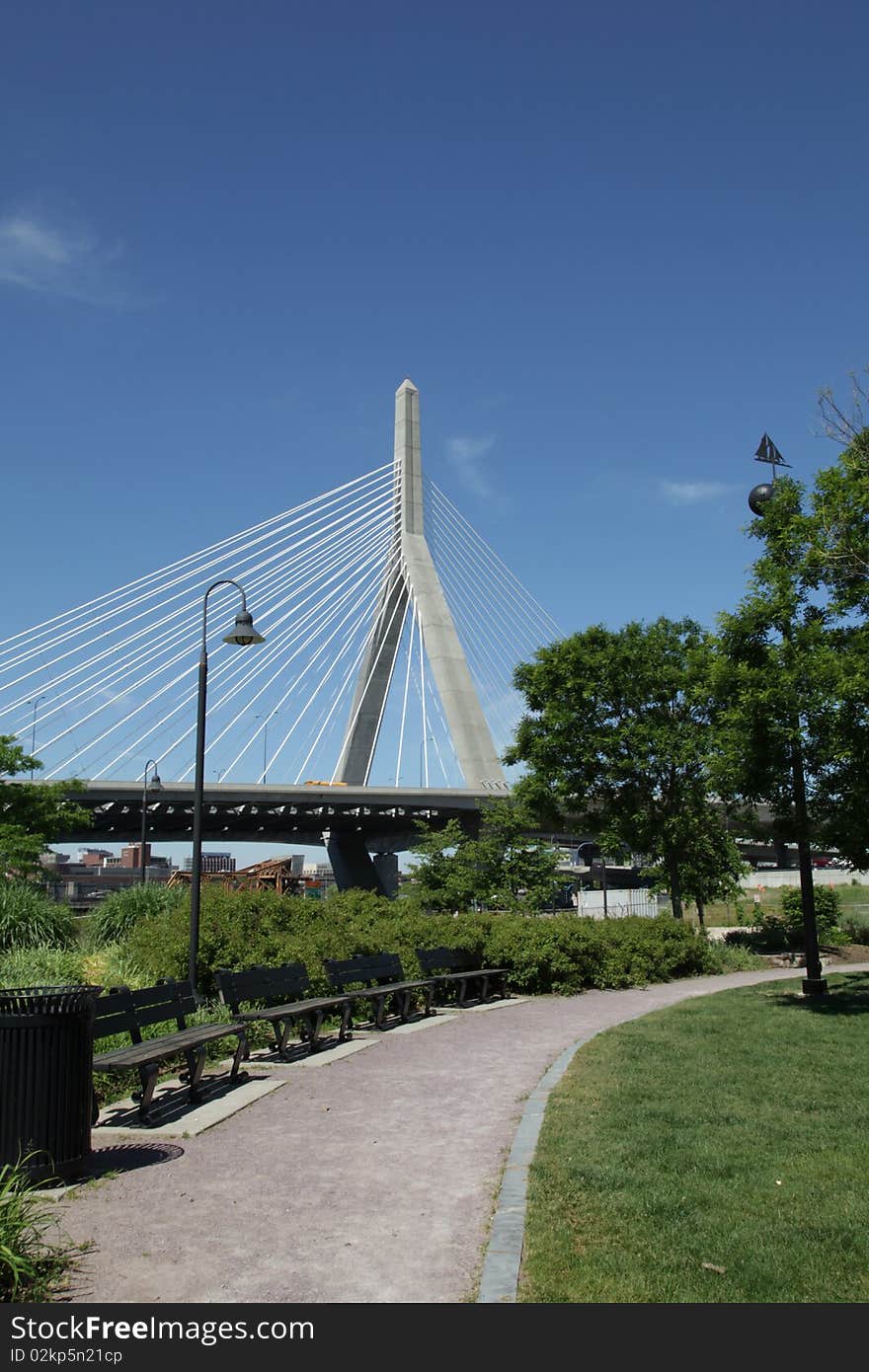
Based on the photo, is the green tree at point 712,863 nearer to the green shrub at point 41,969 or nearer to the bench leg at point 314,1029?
the bench leg at point 314,1029

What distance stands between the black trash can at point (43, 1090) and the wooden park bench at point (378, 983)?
5.68m

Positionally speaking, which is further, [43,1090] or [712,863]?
[712,863]

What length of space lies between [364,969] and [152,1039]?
173 inches

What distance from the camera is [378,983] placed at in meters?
14.6

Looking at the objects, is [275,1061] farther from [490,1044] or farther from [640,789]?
[640,789]

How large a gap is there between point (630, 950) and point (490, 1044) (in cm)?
692

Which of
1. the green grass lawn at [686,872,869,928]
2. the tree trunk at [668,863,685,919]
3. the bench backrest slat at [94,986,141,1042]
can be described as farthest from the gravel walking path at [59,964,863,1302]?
the green grass lawn at [686,872,869,928]

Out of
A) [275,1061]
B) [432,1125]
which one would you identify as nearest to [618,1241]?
[432,1125]

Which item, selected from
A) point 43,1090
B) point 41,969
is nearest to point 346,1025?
point 41,969

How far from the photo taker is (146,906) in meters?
20.0

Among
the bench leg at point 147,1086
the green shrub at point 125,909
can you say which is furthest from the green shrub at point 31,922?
the bench leg at point 147,1086

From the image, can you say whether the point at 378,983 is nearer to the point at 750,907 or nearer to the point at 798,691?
the point at 798,691

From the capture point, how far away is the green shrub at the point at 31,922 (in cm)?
1638

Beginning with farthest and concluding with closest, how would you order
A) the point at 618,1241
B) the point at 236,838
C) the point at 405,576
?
the point at 236,838, the point at 405,576, the point at 618,1241
